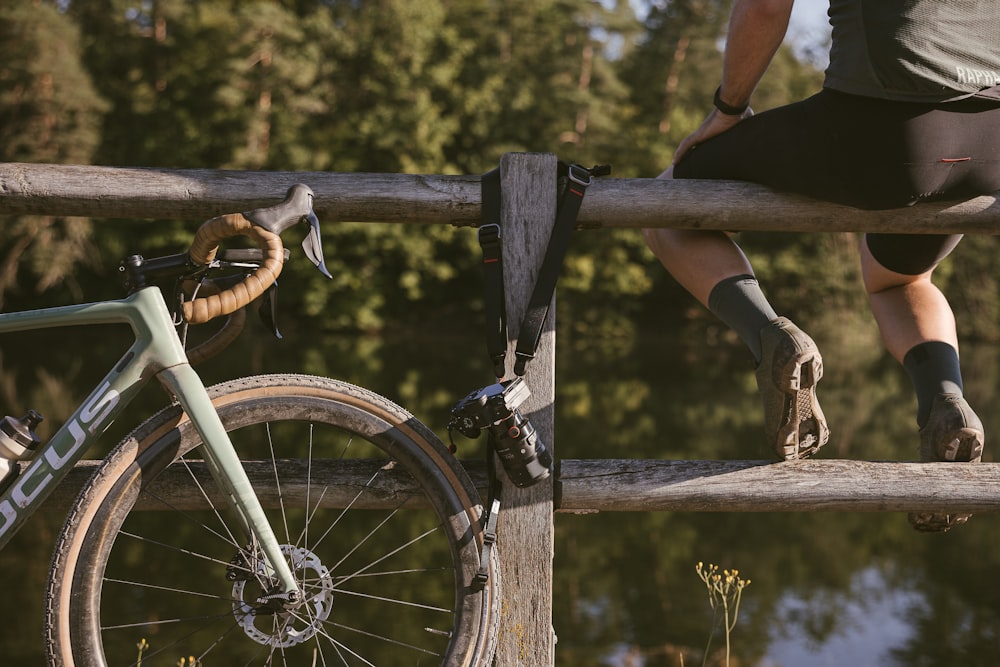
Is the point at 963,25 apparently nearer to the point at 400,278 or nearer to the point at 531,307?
the point at 531,307

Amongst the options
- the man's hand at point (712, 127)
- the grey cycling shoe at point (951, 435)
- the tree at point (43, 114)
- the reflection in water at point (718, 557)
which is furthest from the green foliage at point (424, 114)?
the grey cycling shoe at point (951, 435)

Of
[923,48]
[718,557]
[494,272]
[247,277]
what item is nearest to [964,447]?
[923,48]

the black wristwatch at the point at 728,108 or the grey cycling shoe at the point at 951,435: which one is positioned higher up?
the black wristwatch at the point at 728,108

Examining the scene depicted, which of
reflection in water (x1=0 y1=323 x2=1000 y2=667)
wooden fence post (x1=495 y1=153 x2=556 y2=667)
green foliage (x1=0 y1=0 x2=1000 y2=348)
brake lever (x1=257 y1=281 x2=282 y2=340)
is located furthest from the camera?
green foliage (x1=0 y1=0 x2=1000 y2=348)

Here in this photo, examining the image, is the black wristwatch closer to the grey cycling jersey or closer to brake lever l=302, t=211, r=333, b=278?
the grey cycling jersey

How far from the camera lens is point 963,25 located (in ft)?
6.95

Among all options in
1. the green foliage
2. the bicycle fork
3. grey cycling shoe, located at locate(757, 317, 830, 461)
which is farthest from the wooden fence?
the green foliage

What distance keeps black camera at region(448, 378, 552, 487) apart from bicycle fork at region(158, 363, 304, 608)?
0.44m

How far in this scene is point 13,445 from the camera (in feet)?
6.13

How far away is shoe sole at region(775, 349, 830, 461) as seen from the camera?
2111mm

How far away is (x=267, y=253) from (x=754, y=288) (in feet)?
3.83

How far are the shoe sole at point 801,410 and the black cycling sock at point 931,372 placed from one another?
359mm

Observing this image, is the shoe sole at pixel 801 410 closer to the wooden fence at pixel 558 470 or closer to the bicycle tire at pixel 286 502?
the wooden fence at pixel 558 470

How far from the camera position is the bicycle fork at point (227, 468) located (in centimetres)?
186
